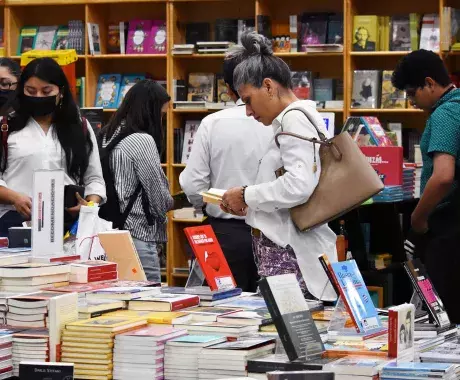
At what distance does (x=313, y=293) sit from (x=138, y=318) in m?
0.80

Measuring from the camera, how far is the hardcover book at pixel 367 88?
26.4 feet

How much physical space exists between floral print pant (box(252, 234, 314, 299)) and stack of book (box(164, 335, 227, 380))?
0.88 m

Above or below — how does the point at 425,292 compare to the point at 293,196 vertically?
below

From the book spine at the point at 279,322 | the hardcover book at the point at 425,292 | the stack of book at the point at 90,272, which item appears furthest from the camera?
the stack of book at the point at 90,272

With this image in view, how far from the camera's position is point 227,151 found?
4441 millimetres

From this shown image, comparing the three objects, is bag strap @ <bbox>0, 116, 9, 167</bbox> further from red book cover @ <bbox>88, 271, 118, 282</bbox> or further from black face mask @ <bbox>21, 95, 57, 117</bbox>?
red book cover @ <bbox>88, 271, 118, 282</bbox>

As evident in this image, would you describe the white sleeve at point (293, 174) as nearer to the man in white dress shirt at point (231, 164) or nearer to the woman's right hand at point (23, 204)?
the man in white dress shirt at point (231, 164)

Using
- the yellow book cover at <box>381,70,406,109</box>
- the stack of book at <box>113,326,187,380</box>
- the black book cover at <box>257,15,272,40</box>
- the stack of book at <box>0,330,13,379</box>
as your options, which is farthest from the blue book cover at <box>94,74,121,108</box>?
the stack of book at <box>113,326,187,380</box>

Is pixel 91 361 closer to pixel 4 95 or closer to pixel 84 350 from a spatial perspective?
pixel 84 350

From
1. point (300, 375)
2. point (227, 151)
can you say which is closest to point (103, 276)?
point (227, 151)

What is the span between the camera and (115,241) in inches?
149

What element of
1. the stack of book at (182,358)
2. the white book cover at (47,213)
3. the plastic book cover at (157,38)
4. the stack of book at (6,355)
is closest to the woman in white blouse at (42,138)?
the white book cover at (47,213)

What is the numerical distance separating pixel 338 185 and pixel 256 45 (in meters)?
0.60

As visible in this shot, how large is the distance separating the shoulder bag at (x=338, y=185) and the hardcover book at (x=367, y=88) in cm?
464
